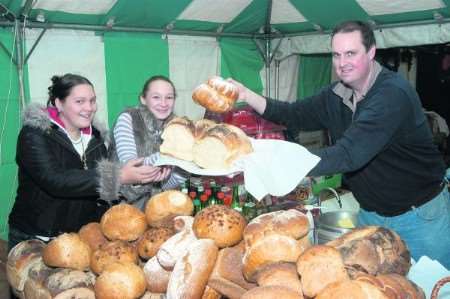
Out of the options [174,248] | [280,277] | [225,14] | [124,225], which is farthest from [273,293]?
[225,14]

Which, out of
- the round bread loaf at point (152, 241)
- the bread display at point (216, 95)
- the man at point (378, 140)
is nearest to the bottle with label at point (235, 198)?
the man at point (378, 140)

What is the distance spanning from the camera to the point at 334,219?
2.04 metres

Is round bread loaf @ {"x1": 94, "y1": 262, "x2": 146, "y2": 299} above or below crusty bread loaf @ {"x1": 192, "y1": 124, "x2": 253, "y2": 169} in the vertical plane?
below

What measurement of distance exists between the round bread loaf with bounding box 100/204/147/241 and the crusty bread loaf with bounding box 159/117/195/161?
0.27 meters

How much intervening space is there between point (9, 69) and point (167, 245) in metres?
2.79

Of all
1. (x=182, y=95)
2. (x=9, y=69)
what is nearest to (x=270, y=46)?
(x=182, y=95)

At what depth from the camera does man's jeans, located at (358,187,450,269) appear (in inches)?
79.7

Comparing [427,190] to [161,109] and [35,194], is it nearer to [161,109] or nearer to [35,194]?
[161,109]

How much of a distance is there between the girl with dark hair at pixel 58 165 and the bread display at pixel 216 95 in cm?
66

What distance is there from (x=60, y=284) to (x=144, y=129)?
134 cm

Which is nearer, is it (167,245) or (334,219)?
(167,245)

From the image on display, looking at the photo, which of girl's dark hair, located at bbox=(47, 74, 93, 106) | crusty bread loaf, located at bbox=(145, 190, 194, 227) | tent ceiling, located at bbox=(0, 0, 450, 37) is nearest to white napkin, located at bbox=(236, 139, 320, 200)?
crusty bread loaf, located at bbox=(145, 190, 194, 227)

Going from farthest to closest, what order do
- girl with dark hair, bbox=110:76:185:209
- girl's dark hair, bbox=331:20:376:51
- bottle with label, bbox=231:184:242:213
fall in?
bottle with label, bbox=231:184:242:213 → girl with dark hair, bbox=110:76:185:209 → girl's dark hair, bbox=331:20:376:51

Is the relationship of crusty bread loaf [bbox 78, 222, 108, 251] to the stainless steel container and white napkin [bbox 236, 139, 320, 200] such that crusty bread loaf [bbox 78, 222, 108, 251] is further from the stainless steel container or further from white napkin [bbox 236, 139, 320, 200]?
the stainless steel container
